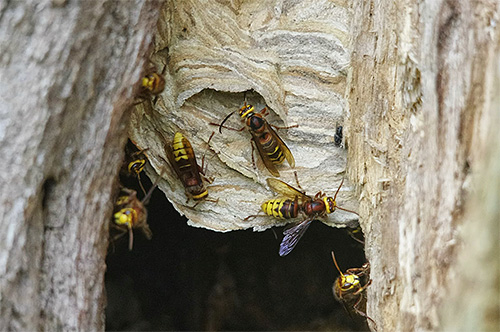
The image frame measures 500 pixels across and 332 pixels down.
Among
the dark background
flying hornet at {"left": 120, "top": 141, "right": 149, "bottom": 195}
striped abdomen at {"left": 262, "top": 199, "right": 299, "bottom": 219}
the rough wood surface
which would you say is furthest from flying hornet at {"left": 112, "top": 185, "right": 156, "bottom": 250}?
the dark background

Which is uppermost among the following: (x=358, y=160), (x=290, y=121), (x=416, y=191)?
(x=290, y=121)

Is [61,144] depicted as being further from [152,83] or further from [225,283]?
[225,283]

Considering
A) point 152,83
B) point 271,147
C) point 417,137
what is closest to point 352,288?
point 271,147

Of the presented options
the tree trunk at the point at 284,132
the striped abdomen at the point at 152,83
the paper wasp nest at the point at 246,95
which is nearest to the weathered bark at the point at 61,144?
the tree trunk at the point at 284,132

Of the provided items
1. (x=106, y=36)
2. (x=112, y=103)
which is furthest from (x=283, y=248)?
(x=106, y=36)

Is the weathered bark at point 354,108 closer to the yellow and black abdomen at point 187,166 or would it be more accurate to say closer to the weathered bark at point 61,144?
the yellow and black abdomen at point 187,166

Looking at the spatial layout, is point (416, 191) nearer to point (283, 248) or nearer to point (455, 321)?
point (455, 321)

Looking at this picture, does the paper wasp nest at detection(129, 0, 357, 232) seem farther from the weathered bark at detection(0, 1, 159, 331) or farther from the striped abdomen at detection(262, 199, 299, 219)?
the weathered bark at detection(0, 1, 159, 331)
